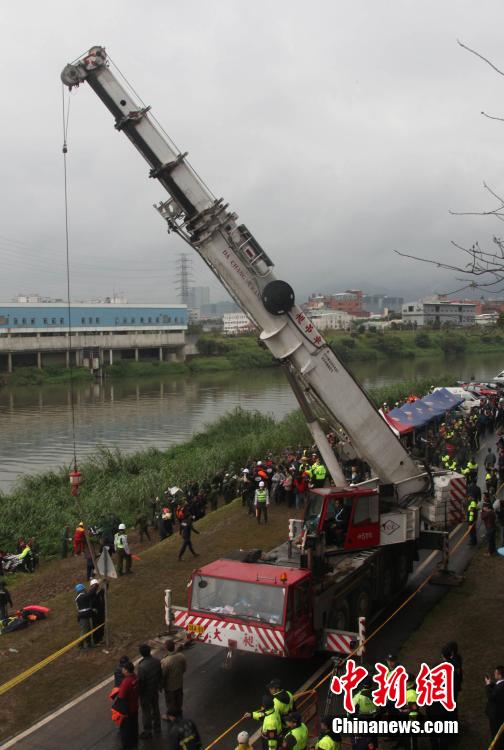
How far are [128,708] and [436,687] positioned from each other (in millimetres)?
3531

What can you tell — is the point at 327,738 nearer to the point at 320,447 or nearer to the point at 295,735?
the point at 295,735

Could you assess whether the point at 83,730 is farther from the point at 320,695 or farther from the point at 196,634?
the point at 320,695

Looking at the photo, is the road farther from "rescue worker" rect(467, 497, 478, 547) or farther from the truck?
"rescue worker" rect(467, 497, 478, 547)

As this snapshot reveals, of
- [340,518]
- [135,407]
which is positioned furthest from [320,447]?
[135,407]

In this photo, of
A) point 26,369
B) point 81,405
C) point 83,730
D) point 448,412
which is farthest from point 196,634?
A: point 26,369

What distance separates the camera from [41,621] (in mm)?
12445

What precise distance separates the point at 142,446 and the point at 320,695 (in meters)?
28.3

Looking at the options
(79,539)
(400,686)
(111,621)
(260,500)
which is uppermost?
(400,686)

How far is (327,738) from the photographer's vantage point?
6.54m

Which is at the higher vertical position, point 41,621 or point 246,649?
point 246,649

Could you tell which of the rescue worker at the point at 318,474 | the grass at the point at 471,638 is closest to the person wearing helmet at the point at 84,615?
the grass at the point at 471,638

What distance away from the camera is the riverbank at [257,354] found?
7294cm

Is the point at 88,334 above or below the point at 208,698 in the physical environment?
above

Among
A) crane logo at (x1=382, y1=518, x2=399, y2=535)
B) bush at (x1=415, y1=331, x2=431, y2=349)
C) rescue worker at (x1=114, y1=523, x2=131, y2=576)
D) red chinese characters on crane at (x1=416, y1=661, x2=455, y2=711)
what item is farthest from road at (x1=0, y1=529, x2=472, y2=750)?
bush at (x1=415, y1=331, x2=431, y2=349)
